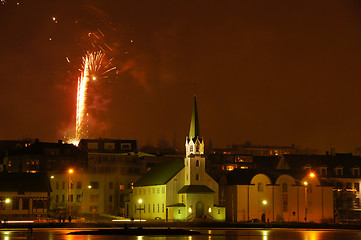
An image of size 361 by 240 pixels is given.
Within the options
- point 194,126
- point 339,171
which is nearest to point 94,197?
point 194,126

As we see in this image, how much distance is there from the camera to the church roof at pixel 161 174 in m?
132

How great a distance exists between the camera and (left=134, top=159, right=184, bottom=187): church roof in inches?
5197

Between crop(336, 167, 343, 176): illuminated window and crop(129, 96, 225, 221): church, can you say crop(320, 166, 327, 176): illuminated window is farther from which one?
crop(129, 96, 225, 221): church

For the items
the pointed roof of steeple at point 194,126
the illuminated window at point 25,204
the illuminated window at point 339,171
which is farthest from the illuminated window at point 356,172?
the illuminated window at point 25,204

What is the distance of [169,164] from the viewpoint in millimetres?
140375

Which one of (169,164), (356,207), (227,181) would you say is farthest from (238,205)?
(356,207)

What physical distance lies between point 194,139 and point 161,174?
12.8 metres

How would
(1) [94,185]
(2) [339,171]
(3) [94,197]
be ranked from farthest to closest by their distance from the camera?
(1) [94,185], (2) [339,171], (3) [94,197]

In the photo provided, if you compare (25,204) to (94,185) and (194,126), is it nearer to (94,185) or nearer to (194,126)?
(94,185)

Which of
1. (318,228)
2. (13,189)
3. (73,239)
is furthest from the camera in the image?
(13,189)

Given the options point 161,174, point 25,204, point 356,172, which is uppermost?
point 356,172

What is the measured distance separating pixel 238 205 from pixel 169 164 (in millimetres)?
20221

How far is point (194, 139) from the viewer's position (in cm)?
12925

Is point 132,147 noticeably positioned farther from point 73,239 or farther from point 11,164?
point 73,239
